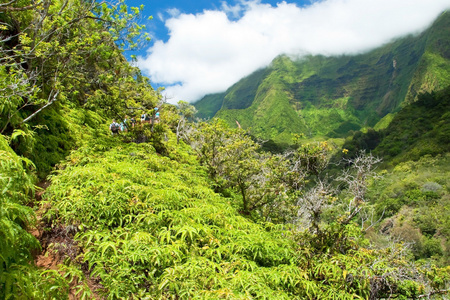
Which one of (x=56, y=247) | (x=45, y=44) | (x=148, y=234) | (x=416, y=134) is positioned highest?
(x=416, y=134)

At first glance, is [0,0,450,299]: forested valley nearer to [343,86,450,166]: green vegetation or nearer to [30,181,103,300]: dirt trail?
[30,181,103,300]: dirt trail

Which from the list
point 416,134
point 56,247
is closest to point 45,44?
point 56,247

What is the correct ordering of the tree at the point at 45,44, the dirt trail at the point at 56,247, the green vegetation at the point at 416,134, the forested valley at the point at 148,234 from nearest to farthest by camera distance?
the forested valley at the point at 148,234, the dirt trail at the point at 56,247, the tree at the point at 45,44, the green vegetation at the point at 416,134

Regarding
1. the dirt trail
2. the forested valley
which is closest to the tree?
the forested valley

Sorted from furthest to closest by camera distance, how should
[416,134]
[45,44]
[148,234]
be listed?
[416,134] < [45,44] < [148,234]

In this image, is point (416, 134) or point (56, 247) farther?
point (416, 134)

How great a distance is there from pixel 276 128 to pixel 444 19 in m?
145

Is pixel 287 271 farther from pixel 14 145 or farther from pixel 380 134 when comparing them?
pixel 380 134

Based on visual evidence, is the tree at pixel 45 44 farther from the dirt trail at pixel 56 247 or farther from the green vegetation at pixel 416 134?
the green vegetation at pixel 416 134

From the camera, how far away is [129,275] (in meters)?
3.58

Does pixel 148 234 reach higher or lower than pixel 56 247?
higher

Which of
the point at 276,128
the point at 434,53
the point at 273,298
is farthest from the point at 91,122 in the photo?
the point at 434,53

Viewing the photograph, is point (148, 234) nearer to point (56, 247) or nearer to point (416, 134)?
point (56, 247)

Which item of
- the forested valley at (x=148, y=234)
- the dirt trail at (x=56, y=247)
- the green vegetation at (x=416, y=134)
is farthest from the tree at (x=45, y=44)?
the green vegetation at (x=416, y=134)
